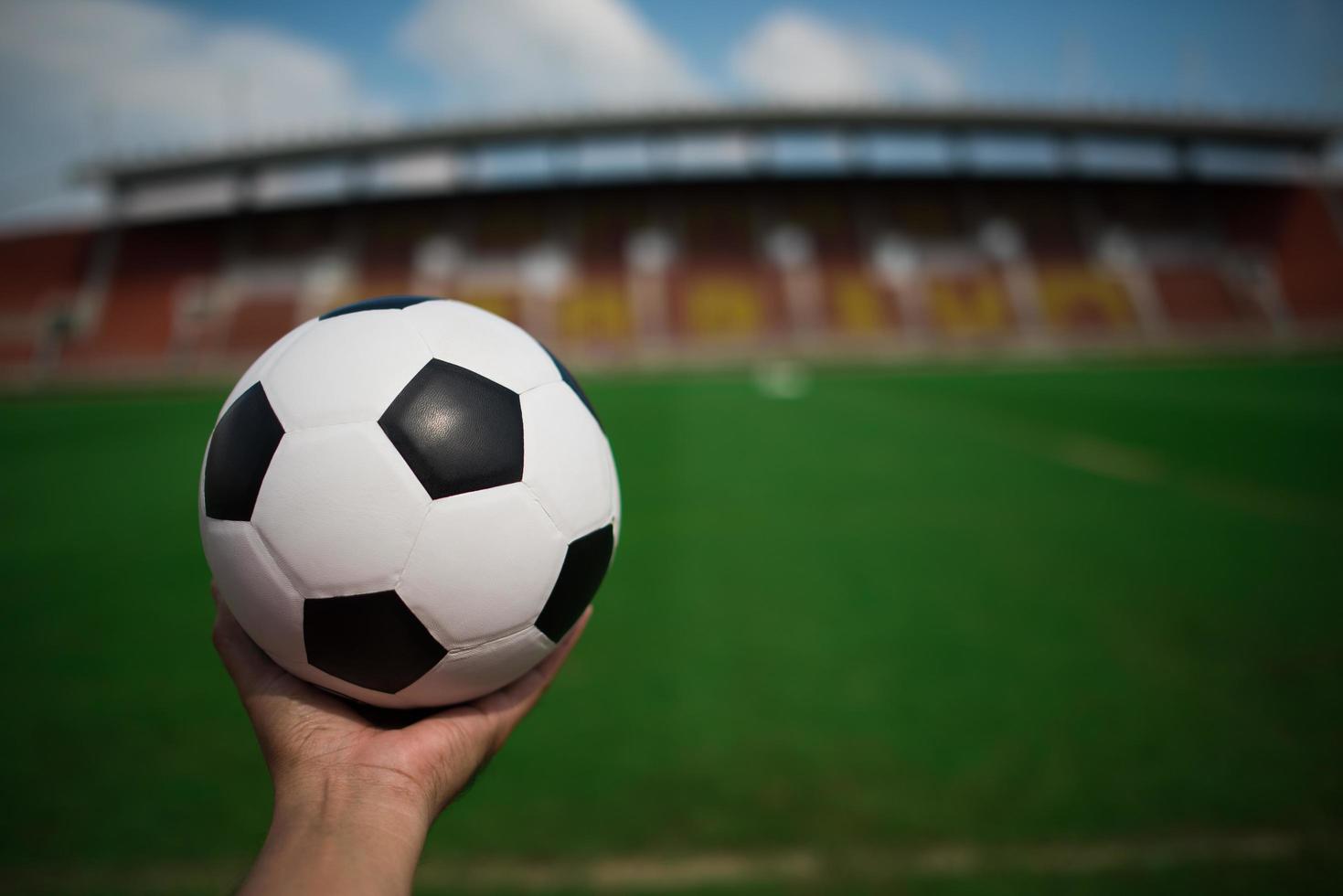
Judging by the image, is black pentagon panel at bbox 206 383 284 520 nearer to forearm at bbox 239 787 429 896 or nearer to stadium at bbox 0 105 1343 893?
forearm at bbox 239 787 429 896

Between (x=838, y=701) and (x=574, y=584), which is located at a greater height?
(x=574, y=584)

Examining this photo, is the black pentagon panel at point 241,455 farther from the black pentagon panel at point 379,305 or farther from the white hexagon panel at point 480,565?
the white hexagon panel at point 480,565

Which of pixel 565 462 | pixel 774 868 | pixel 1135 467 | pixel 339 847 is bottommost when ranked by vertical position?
pixel 774 868

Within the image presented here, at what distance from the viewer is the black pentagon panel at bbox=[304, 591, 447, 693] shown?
1.28 meters

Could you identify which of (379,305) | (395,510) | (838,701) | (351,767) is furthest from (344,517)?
(838,701)

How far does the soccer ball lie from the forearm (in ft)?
0.87

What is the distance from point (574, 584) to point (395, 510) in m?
0.41

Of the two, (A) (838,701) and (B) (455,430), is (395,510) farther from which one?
(A) (838,701)

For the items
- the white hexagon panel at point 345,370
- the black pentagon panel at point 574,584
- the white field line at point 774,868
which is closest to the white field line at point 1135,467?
the white field line at point 774,868

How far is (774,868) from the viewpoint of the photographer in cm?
213

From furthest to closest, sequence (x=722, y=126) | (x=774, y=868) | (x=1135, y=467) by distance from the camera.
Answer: (x=722, y=126) < (x=1135, y=467) < (x=774, y=868)

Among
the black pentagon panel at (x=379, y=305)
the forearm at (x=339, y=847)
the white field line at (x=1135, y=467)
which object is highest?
the white field line at (x=1135, y=467)

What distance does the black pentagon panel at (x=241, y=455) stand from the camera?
1323 millimetres

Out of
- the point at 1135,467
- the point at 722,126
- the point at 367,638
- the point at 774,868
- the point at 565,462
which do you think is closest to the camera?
the point at 367,638
